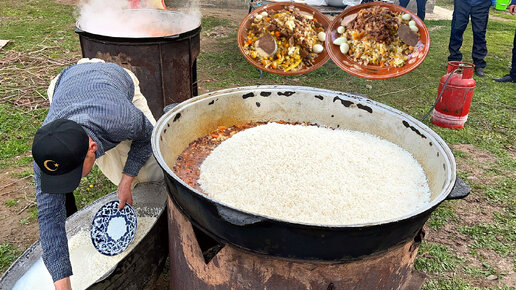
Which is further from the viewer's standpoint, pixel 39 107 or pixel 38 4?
pixel 38 4

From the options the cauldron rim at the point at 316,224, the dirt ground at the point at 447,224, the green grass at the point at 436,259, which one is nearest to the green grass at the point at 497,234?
the dirt ground at the point at 447,224

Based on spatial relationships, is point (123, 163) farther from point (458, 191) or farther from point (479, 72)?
point (479, 72)

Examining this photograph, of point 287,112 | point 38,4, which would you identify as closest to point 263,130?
point 287,112

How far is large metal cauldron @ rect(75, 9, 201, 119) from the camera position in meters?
3.67

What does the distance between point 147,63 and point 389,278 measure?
293 cm

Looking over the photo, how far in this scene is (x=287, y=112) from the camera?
295 centimetres

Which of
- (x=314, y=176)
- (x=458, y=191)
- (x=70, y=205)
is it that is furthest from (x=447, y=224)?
(x=70, y=205)

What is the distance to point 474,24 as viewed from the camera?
6605 mm

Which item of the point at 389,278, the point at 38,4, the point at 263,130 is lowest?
the point at 38,4

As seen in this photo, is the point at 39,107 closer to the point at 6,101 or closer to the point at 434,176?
the point at 6,101

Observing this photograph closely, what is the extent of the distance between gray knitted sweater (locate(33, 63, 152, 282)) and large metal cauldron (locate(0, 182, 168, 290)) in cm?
28

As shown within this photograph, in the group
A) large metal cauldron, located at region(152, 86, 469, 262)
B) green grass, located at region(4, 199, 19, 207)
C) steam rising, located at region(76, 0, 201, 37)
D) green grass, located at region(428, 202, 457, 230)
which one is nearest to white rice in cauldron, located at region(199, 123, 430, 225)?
large metal cauldron, located at region(152, 86, 469, 262)

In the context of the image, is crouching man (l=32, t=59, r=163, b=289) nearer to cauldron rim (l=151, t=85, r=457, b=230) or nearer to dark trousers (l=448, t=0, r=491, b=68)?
cauldron rim (l=151, t=85, r=457, b=230)

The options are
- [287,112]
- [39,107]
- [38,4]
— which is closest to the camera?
[287,112]
